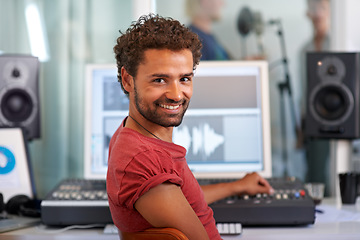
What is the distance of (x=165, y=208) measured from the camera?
2.78 feet

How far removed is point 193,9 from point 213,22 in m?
0.12

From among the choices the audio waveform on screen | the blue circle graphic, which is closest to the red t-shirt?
the audio waveform on screen

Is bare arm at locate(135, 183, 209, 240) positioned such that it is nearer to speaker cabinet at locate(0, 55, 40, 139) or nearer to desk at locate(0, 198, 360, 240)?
desk at locate(0, 198, 360, 240)

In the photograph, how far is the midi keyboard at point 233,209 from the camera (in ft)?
4.36

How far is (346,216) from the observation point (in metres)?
1.48

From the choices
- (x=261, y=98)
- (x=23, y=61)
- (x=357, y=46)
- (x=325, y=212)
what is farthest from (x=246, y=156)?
(x=23, y=61)

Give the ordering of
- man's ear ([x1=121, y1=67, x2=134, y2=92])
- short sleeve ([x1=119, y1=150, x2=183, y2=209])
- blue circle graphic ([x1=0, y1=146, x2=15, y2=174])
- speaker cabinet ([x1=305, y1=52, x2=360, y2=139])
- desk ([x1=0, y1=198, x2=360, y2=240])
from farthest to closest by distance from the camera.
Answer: speaker cabinet ([x1=305, y1=52, x2=360, y2=139]) → blue circle graphic ([x1=0, y1=146, x2=15, y2=174]) → desk ([x1=0, y1=198, x2=360, y2=240]) → man's ear ([x1=121, y1=67, x2=134, y2=92]) → short sleeve ([x1=119, y1=150, x2=183, y2=209])

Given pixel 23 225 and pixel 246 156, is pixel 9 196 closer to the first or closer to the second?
pixel 23 225

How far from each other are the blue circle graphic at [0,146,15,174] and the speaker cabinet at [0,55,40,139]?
16cm

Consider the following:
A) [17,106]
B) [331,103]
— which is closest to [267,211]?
[331,103]

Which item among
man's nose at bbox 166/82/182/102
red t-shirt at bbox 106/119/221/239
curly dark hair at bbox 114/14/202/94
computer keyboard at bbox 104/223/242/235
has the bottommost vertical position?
computer keyboard at bbox 104/223/242/235

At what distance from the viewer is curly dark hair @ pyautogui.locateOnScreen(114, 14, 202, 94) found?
3.05 feet

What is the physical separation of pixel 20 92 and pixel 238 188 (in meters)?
0.96

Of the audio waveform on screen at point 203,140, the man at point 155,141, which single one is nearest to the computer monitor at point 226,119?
the audio waveform on screen at point 203,140
